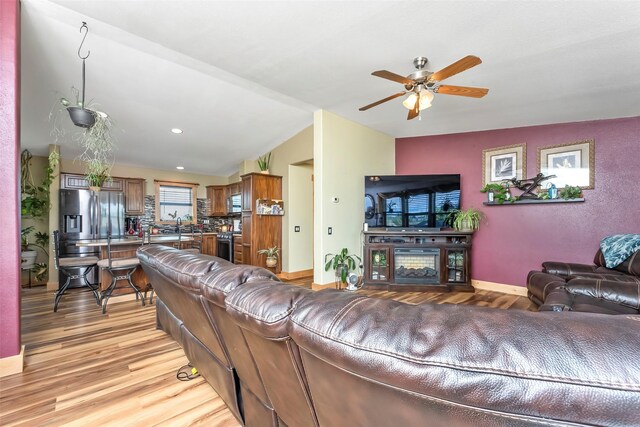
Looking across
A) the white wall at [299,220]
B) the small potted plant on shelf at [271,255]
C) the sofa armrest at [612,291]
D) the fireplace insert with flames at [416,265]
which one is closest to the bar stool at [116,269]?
the small potted plant on shelf at [271,255]

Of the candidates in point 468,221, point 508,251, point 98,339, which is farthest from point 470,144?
point 98,339

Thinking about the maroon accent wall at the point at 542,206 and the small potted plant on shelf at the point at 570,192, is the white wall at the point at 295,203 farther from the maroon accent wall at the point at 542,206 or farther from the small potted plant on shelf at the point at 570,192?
the small potted plant on shelf at the point at 570,192

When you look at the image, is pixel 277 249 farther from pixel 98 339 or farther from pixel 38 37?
pixel 38 37

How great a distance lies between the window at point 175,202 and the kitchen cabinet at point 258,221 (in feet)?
7.43

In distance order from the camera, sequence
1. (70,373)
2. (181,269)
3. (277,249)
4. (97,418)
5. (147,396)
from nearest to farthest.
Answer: (181,269), (97,418), (147,396), (70,373), (277,249)

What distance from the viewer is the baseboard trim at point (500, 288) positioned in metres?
4.25

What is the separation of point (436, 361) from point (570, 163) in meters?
4.97

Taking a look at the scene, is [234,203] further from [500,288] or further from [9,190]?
[500,288]

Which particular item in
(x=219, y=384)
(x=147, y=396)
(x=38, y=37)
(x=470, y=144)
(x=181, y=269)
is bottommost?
(x=147, y=396)

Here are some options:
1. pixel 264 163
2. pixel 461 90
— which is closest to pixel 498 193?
pixel 461 90

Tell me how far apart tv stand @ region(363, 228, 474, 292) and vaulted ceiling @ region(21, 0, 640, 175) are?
6.16 ft

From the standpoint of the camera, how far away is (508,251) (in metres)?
4.40

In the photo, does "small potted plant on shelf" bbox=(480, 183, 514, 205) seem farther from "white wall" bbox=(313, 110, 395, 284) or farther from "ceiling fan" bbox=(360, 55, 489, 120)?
"ceiling fan" bbox=(360, 55, 489, 120)

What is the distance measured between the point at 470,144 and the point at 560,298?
324 cm
